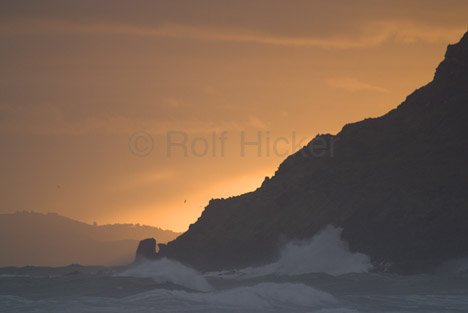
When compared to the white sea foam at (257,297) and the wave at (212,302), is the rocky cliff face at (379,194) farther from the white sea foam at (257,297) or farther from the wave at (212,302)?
the wave at (212,302)

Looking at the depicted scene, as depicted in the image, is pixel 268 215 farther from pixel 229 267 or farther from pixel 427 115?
pixel 427 115

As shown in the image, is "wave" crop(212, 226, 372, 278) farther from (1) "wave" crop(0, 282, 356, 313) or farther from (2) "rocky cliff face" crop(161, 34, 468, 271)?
(1) "wave" crop(0, 282, 356, 313)

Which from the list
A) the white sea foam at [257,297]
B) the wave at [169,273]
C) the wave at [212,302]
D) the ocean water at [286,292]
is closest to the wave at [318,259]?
the ocean water at [286,292]

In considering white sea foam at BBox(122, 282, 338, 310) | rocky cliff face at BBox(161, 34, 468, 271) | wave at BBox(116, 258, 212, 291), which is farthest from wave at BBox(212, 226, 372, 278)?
white sea foam at BBox(122, 282, 338, 310)

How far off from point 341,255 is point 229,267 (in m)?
22.5

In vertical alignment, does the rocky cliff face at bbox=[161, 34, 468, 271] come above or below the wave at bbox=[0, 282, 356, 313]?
above

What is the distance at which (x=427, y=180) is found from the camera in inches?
Result: 5030

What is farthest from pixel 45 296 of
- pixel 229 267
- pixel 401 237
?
pixel 229 267

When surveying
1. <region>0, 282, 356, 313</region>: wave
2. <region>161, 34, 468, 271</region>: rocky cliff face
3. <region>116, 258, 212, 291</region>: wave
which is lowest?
<region>0, 282, 356, 313</region>: wave

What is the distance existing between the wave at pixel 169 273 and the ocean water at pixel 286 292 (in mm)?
191

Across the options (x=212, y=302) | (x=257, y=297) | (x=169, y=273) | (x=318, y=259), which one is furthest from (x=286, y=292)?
(x=169, y=273)

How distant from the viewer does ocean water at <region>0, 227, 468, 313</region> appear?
66.9 m

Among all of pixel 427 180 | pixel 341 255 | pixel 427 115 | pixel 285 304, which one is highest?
pixel 427 115

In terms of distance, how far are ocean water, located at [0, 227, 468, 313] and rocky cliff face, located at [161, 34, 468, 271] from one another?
166 inches
